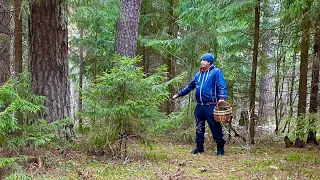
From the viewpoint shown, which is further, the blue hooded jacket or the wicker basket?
the blue hooded jacket

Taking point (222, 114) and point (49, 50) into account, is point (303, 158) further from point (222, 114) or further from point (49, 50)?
point (49, 50)

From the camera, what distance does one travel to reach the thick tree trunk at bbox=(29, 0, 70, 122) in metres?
4.61

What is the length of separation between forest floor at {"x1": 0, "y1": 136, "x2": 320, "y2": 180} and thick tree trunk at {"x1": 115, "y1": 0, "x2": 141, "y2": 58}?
2811 mm

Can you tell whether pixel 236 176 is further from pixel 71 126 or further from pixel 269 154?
pixel 71 126

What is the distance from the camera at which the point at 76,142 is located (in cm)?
479

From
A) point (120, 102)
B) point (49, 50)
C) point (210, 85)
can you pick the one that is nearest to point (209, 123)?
point (210, 85)

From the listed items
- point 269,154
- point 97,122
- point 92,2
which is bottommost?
point 269,154

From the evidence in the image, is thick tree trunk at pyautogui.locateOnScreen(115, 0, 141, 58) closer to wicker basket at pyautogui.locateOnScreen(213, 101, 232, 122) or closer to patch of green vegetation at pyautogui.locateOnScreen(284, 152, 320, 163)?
wicker basket at pyautogui.locateOnScreen(213, 101, 232, 122)

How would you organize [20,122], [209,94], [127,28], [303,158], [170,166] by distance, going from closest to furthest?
[20,122] → [170,166] → [303,158] → [209,94] → [127,28]

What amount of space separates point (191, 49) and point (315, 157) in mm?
4240

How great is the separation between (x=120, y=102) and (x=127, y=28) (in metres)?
3.39

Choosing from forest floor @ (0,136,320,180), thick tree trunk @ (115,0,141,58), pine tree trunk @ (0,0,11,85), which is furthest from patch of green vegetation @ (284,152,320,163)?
pine tree trunk @ (0,0,11,85)

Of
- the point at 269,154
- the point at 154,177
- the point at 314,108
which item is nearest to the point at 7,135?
the point at 154,177

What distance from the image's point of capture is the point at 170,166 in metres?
4.29
